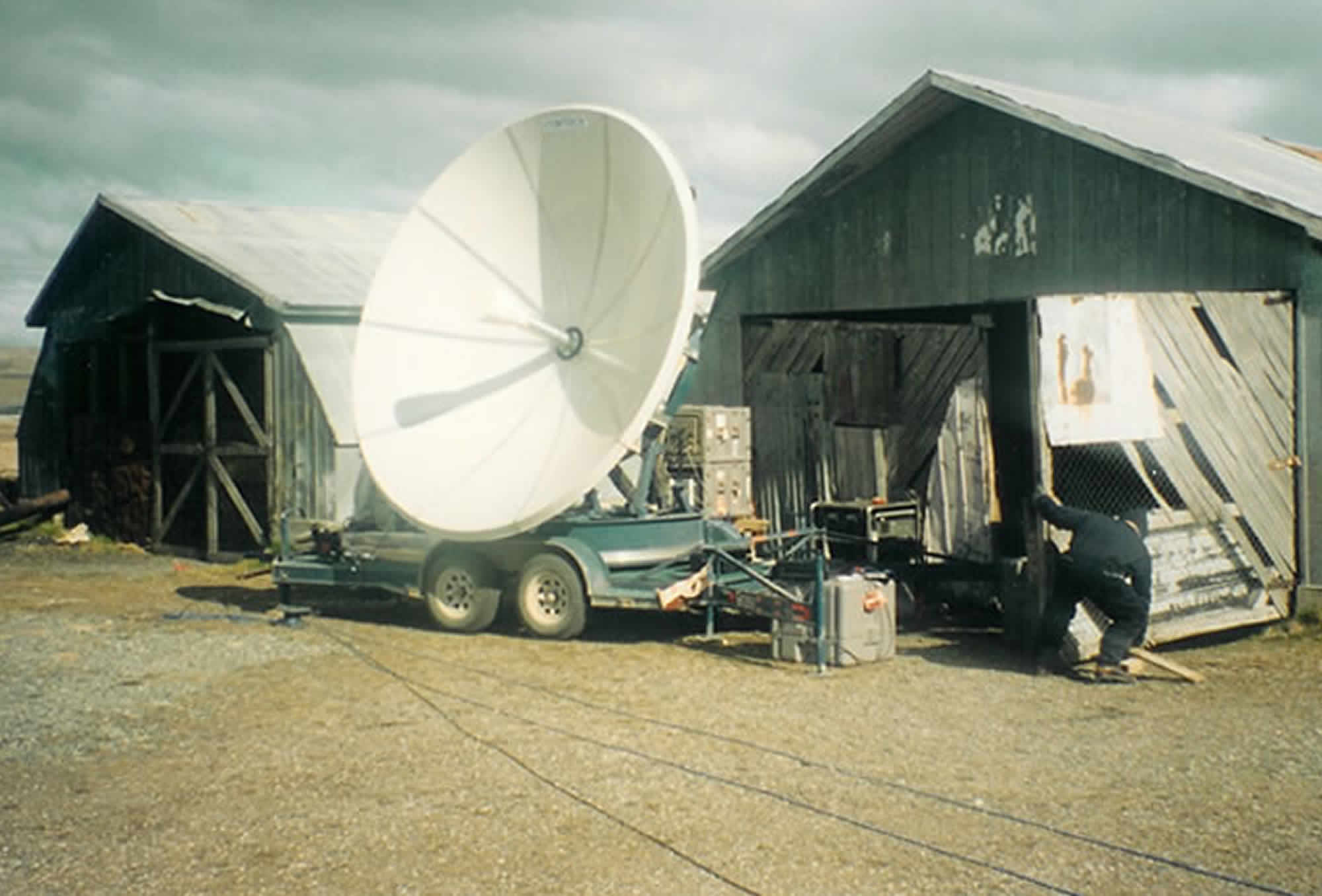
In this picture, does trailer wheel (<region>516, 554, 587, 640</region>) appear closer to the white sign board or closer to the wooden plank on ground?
the white sign board

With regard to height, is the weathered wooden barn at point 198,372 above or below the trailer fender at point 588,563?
above

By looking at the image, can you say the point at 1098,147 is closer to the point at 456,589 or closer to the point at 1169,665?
the point at 1169,665

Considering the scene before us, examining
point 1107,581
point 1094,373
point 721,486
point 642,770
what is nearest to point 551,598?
point 721,486

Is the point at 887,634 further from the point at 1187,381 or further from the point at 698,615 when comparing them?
the point at 1187,381

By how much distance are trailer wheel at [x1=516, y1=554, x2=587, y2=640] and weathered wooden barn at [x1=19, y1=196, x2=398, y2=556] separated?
7372 millimetres

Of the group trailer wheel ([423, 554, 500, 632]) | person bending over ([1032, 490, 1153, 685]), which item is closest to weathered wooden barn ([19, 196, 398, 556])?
trailer wheel ([423, 554, 500, 632])

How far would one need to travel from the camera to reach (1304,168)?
18531 mm

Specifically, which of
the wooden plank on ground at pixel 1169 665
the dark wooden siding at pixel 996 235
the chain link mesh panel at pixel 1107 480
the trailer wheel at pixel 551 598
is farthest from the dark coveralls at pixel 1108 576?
the trailer wheel at pixel 551 598

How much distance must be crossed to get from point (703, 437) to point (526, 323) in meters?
3.16

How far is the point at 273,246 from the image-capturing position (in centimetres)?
2328

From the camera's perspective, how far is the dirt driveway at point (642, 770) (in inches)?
259

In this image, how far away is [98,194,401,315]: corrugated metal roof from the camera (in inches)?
810

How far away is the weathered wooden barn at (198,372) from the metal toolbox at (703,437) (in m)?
6.65

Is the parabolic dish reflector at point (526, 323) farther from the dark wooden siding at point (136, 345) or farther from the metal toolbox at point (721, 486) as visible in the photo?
the dark wooden siding at point (136, 345)
